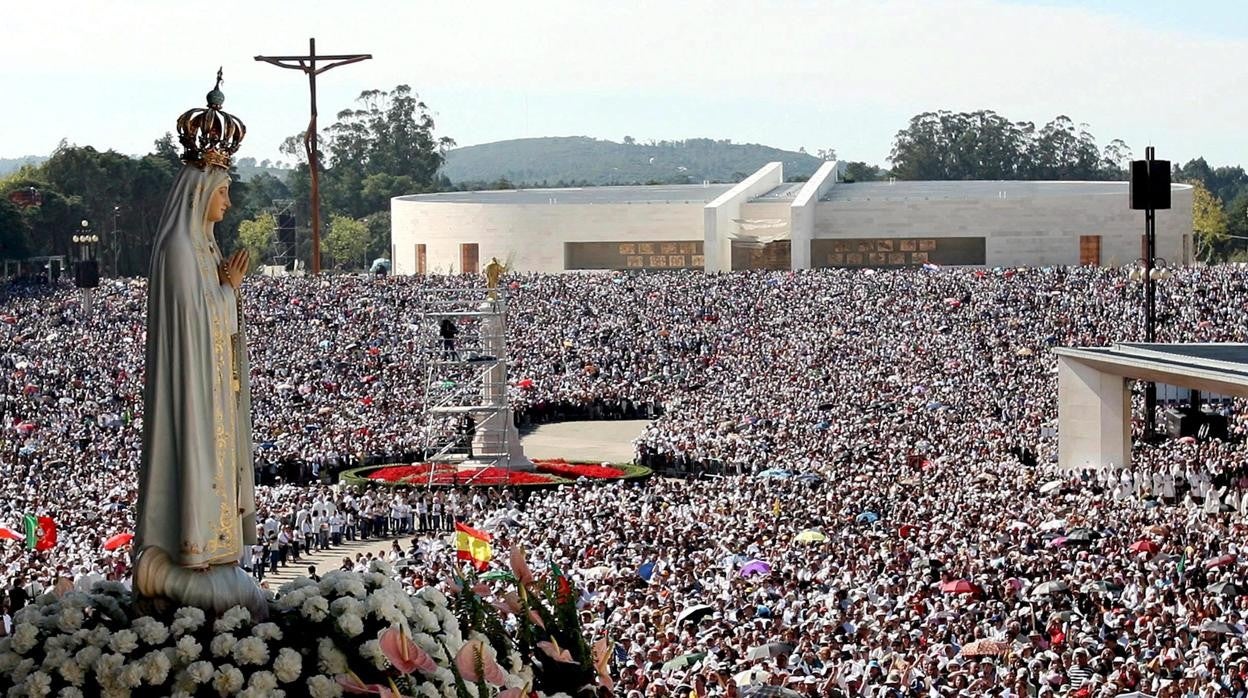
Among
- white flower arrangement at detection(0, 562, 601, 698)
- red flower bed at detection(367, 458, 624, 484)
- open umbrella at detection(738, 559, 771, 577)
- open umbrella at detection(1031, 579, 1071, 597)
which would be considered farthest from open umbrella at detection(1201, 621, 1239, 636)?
red flower bed at detection(367, 458, 624, 484)

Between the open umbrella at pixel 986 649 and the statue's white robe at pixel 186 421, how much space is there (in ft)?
31.2

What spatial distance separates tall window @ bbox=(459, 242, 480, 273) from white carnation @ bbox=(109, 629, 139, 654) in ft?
253

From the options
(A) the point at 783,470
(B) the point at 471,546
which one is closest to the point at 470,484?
(A) the point at 783,470

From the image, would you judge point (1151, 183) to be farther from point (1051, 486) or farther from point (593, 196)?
point (593, 196)

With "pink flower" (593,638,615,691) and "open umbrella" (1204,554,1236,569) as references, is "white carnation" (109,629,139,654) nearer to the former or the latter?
"pink flower" (593,638,615,691)

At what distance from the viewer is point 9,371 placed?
5131 centimetres

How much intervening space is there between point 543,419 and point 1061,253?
35.9m

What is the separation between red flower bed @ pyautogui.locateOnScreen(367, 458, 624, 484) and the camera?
126 feet

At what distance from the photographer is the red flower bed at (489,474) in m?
38.5

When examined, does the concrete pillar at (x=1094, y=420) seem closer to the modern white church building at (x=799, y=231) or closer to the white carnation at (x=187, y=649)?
the white carnation at (x=187, y=649)

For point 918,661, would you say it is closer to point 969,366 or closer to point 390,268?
point 969,366

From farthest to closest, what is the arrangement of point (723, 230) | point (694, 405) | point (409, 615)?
point (723, 230)
point (694, 405)
point (409, 615)

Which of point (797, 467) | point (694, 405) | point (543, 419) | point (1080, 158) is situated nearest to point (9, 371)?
point (543, 419)

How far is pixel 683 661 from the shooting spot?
15812mm
